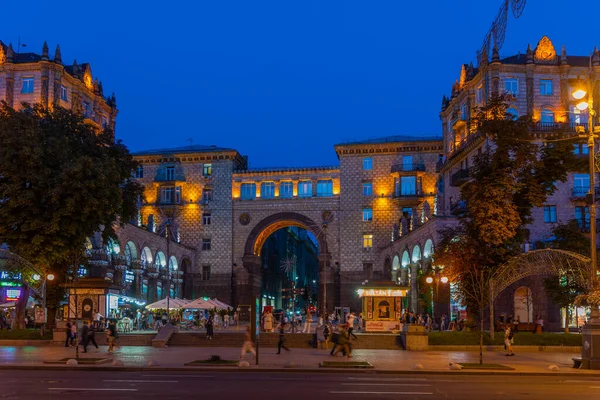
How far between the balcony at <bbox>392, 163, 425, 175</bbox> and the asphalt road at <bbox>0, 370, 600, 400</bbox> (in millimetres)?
53646

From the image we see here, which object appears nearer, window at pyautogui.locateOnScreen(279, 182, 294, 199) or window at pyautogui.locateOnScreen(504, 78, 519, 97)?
window at pyautogui.locateOnScreen(504, 78, 519, 97)

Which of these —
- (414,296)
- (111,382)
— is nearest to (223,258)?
(414,296)

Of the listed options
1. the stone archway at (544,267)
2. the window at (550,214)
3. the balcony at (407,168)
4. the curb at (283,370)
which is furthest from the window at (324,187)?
the curb at (283,370)

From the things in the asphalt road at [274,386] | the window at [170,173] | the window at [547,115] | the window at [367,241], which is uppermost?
the window at [547,115]

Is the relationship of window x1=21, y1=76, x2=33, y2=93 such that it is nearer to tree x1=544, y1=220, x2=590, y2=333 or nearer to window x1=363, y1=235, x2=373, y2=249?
window x1=363, y1=235, x2=373, y2=249

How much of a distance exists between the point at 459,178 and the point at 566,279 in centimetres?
1870

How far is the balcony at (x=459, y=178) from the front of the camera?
2260 inches

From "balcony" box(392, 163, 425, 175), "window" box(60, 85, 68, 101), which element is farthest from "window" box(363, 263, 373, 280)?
"window" box(60, 85, 68, 101)

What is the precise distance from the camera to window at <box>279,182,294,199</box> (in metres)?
80.9

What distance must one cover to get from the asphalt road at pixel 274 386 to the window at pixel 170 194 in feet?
189

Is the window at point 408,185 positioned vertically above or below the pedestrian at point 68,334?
above

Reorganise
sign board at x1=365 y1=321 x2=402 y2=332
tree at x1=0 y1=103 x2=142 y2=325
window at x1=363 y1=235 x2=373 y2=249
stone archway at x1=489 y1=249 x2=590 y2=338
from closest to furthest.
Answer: stone archway at x1=489 y1=249 x2=590 y2=338 → tree at x1=0 y1=103 x2=142 y2=325 → sign board at x1=365 y1=321 x2=402 y2=332 → window at x1=363 y1=235 x2=373 y2=249

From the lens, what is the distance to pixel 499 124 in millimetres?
39156

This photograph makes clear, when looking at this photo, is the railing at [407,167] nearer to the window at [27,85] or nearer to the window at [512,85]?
the window at [512,85]
